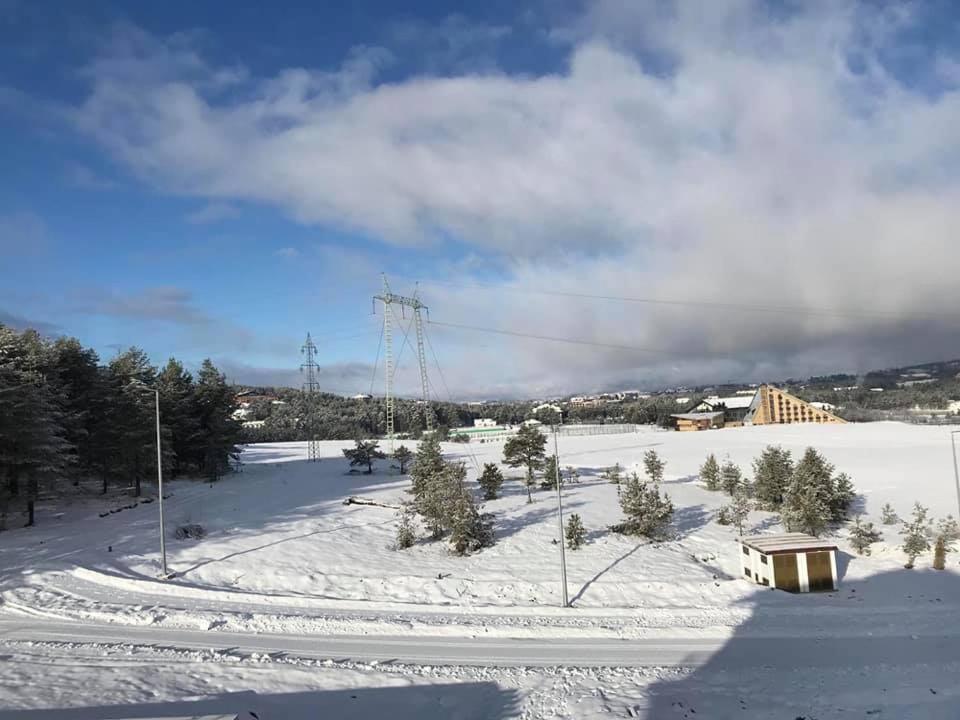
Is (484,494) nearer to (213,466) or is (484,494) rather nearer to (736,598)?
(736,598)

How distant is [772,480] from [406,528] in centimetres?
2190

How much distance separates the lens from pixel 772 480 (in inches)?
1395

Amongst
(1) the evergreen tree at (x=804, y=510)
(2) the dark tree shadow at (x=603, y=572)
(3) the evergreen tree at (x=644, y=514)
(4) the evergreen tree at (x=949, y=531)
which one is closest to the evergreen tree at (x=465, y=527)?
(2) the dark tree shadow at (x=603, y=572)

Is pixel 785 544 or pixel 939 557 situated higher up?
pixel 785 544

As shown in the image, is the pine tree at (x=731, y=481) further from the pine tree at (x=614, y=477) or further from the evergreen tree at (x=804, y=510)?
the evergreen tree at (x=804, y=510)

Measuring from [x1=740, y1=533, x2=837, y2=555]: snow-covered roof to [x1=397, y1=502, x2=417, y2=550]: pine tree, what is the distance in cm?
1365

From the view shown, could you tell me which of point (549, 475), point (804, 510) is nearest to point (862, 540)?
point (804, 510)

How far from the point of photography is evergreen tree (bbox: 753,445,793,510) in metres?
35.2

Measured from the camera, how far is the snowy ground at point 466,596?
11406mm

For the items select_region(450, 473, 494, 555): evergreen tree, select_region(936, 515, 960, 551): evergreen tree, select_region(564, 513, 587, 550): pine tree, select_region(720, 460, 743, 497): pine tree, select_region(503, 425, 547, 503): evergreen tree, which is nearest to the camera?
select_region(450, 473, 494, 555): evergreen tree

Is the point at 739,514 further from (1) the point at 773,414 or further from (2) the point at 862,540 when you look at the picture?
(1) the point at 773,414

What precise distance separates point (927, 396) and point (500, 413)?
98.2 m

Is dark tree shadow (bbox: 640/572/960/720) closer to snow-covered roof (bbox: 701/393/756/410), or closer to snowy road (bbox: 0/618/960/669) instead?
snowy road (bbox: 0/618/960/669)

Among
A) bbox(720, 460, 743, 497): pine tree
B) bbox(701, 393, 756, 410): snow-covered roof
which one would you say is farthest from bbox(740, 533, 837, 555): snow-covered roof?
bbox(701, 393, 756, 410): snow-covered roof
